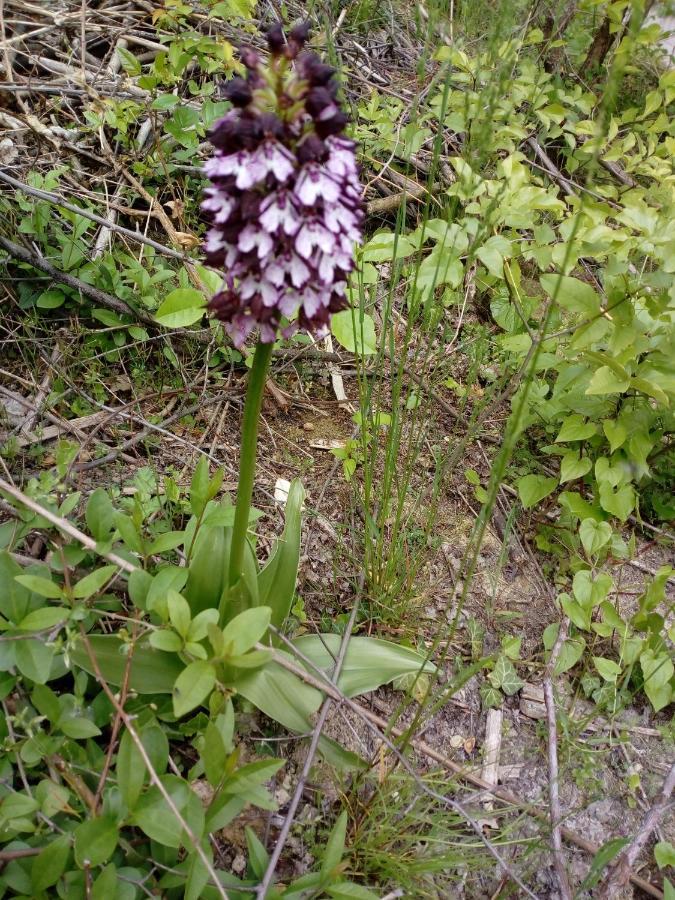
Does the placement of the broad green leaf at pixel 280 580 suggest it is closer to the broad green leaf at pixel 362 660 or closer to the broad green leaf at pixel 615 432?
the broad green leaf at pixel 362 660

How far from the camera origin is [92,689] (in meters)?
1.73

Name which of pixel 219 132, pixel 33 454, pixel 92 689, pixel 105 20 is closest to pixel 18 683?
pixel 92 689

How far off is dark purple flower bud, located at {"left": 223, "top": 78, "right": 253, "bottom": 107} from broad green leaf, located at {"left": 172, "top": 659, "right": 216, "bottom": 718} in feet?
3.76

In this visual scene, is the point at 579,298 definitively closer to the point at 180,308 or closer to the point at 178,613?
the point at 180,308

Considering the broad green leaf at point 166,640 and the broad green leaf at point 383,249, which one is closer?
the broad green leaf at point 166,640

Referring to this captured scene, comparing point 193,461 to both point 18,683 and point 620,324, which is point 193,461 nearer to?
point 18,683

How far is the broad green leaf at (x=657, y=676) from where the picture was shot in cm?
211

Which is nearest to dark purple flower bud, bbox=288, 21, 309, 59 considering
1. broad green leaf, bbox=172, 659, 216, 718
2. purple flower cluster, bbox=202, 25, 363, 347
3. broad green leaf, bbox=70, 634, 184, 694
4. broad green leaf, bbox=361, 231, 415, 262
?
purple flower cluster, bbox=202, 25, 363, 347

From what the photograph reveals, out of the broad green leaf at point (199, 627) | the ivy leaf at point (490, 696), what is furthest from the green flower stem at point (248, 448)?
the ivy leaf at point (490, 696)

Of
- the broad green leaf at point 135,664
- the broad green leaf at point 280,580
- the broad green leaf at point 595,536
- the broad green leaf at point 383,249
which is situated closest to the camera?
the broad green leaf at point 135,664

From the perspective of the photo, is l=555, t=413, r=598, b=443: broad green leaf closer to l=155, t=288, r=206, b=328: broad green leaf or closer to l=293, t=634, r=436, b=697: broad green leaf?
l=293, t=634, r=436, b=697: broad green leaf

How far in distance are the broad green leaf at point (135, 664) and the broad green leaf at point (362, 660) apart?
1.35 ft

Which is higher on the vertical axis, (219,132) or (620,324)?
(219,132)

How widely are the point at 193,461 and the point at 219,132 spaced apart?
4.82ft
